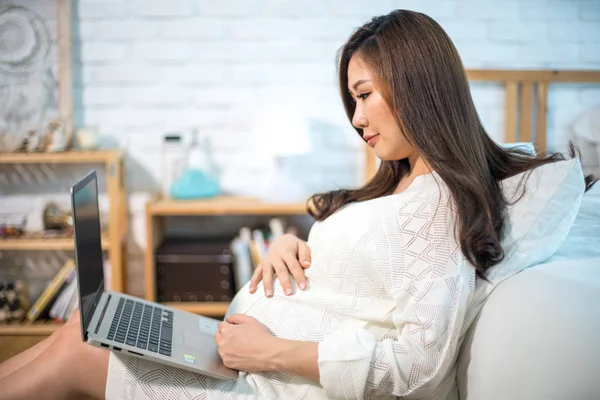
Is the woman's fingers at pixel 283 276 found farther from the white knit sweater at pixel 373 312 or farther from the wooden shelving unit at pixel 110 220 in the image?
the wooden shelving unit at pixel 110 220

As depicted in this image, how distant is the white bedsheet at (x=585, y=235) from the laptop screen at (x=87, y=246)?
79 cm

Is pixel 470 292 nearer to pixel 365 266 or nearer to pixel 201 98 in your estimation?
pixel 365 266

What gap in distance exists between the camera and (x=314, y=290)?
115 cm

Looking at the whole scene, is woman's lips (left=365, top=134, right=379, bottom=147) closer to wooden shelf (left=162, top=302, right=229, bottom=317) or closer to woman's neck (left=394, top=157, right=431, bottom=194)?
woman's neck (left=394, top=157, right=431, bottom=194)

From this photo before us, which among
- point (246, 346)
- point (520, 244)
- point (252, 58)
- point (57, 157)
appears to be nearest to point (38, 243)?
point (57, 157)

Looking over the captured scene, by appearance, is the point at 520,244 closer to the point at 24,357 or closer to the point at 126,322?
the point at 126,322

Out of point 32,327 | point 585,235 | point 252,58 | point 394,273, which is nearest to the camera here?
point 394,273

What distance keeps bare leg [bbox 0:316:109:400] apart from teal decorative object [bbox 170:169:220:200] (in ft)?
4.56

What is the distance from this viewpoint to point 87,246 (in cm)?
112

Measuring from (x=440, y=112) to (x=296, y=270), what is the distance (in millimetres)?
398

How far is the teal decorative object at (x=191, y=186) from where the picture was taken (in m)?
2.48

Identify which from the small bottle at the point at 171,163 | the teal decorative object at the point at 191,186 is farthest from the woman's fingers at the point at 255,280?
the small bottle at the point at 171,163

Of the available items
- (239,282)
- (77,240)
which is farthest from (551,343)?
(239,282)

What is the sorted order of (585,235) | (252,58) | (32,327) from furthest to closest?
(252,58) < (32,327) < (585,235)
